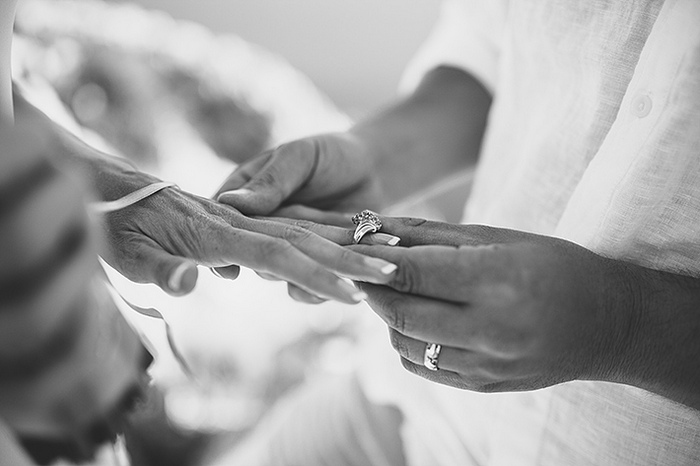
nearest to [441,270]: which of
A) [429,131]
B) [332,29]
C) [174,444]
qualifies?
[429,131]

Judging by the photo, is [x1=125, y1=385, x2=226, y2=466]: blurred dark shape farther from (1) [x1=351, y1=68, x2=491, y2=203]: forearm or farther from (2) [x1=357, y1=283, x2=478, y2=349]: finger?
(2) [x1=357, y1=283, x2=478, y2=349]: finger

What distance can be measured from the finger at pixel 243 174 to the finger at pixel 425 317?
0.76ft

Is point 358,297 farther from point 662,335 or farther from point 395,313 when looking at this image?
point 662,335

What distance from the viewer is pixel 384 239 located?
494 millimetres

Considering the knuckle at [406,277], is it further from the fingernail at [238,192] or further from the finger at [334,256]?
the fingernail at [238,192]

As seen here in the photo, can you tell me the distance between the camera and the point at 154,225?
0.51 m

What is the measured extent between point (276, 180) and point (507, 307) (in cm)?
29

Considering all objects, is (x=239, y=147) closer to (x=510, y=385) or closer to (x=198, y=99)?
(x=198, y=99)

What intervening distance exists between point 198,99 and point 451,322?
1.17m

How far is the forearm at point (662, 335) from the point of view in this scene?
0.47 metres

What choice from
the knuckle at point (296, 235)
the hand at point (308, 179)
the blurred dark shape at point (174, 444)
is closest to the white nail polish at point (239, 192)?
the hand at point (308, 179)

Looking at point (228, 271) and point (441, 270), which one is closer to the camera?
point (441, 270)

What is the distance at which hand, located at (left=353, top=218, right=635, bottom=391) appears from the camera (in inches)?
16.3

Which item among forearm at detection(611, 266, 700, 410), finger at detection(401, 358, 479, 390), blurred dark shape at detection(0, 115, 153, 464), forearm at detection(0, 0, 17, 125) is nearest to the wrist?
forearm at detection(611, 266, 700, 410)
